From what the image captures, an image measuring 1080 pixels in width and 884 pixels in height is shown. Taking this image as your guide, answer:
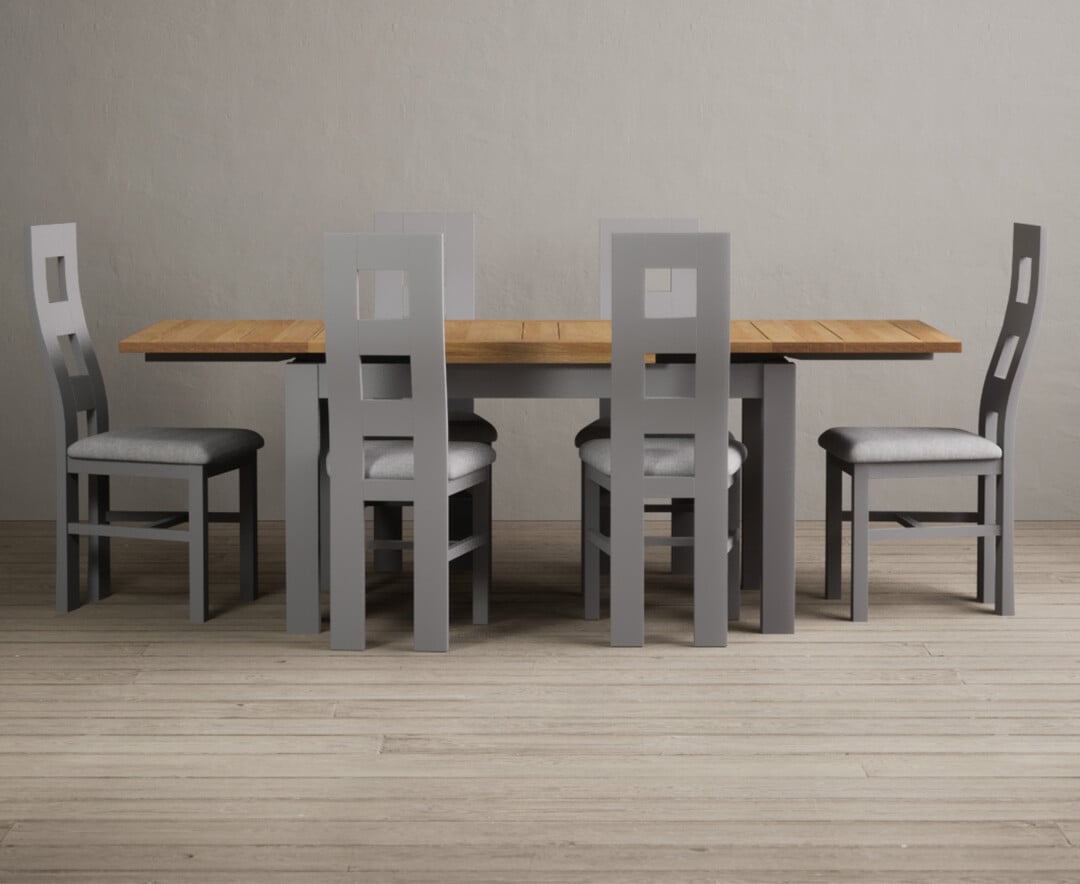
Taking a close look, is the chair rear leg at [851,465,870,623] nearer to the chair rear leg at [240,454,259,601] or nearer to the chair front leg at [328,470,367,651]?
the chair front leg at [328,470,367,651]

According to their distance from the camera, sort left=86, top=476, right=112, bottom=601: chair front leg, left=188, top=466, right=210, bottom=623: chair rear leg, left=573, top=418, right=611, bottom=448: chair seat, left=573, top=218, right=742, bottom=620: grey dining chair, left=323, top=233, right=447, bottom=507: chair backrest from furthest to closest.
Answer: left=573, top=218, right=742, bottom=620: grey dining chair → left=573, top=418, right=611, bottom=448: chair seat → left=86, top=476, right=112, bottom=601: chair front leg → left=188, top=466, right=210, bottom=623: chair rear leg → left=323, top=233, right=447, bottom=507: chair backrest

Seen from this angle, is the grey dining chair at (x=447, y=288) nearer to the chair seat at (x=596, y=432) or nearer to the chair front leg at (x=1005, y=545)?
the chair seat at (x=596, y=432)

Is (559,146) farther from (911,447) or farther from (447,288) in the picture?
(911,447)

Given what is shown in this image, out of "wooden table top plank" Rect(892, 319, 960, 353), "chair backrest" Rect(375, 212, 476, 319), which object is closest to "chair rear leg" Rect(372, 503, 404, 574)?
"chair backrest" Rect(375, 212, 476, 319)

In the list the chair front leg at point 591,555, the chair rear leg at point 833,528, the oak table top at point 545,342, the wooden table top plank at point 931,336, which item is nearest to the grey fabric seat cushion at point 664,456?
the chair front leg at point 591,555

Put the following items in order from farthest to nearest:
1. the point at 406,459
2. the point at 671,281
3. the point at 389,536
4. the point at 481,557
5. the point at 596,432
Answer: the point at 671,281
the point at 389,536
the point at 596,432
the point at 481,557
the point at 406,459

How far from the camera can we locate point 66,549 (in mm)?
4156

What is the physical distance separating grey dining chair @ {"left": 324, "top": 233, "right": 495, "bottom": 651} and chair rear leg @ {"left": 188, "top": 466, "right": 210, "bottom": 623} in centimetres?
44

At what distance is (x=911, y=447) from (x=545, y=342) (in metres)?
1.06

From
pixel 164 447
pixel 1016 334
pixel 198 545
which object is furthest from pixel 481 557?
pixel 1016 334

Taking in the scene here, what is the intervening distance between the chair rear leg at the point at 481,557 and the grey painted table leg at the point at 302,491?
1.40ft

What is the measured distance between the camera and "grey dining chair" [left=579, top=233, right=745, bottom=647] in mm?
3615

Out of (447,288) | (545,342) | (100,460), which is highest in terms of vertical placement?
(447,288)

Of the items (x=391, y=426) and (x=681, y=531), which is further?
(x=681, y=531)
